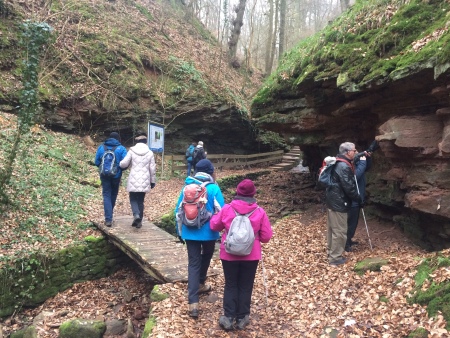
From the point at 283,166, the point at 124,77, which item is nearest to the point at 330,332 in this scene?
the point at 124,77

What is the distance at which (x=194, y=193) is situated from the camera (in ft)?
14.8

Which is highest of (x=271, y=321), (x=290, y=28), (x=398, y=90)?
(x=290, y=28)

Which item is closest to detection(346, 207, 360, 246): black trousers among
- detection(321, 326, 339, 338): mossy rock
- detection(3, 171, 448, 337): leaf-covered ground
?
detection(3, 171, 448, 337): leaf-covered ground

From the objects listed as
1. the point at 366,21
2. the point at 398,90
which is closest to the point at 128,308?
the point at 398,90

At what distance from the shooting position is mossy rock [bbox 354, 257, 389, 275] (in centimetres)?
552

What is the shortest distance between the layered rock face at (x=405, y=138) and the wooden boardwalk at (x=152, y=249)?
15.8 ft

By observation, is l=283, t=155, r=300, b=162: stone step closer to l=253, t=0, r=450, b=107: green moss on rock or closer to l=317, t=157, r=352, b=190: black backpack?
l=253, t=0, r=450, b=107: green moss on rock

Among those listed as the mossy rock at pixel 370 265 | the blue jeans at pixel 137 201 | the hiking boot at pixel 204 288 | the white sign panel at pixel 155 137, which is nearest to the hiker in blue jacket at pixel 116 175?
the blue jeans at pixel 137 201

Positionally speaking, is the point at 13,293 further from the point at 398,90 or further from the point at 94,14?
the point at 94,14

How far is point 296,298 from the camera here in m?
5.29

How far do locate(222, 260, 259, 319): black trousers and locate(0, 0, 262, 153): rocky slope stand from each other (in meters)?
9.51

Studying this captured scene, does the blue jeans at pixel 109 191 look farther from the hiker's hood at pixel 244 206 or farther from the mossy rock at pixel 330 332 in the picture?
the mossy rock at pixel 330 332

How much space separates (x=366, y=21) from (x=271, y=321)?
7.63 m

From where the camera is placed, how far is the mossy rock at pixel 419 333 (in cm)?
356
